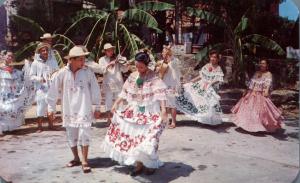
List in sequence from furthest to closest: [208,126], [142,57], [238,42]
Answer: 1. [208,126]
2. [238,42]
3. [142,57]

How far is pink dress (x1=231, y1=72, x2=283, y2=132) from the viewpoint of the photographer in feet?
20.9

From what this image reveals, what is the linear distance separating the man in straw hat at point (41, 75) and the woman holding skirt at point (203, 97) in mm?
2192

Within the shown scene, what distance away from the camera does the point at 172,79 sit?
6.55m

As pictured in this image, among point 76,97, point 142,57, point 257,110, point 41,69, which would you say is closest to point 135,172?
point 76,97

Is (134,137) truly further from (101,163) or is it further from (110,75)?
(110,75)

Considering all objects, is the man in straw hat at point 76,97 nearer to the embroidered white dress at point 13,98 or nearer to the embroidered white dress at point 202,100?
the embroidered white dress at point 13,98

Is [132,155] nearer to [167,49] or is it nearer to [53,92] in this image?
[53,92]

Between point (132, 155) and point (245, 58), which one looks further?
point (245, 58)

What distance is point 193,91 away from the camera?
286 inches

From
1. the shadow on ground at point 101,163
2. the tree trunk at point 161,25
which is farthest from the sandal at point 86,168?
the tree trunk at point 161,25

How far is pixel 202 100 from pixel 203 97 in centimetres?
6

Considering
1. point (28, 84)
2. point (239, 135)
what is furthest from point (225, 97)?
point (28, 84)

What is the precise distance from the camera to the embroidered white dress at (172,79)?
6.09m

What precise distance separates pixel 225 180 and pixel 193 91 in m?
2.54
